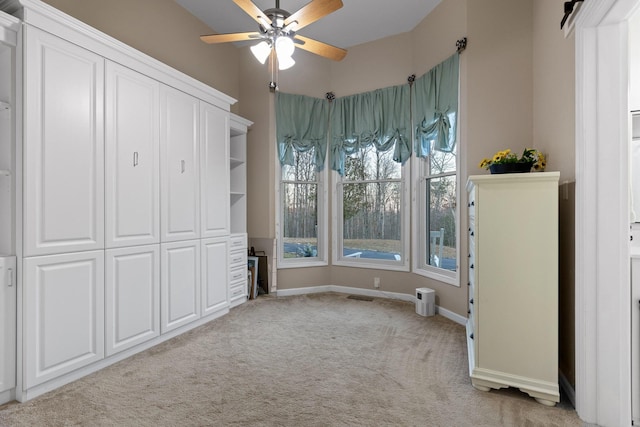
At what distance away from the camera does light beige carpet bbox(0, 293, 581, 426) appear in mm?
1906

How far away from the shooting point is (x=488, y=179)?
216 cm

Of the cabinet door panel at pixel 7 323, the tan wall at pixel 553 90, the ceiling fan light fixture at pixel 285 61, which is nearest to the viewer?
the cabinet door panel at pixel 7 323

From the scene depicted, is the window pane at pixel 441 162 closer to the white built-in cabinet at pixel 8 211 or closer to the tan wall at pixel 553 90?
the tan wall at pixel 553 90

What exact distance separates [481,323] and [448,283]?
5.07 ft

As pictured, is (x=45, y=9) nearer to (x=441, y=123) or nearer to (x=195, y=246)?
(x=195, y=246)

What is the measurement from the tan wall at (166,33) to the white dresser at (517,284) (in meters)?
A: 3.23

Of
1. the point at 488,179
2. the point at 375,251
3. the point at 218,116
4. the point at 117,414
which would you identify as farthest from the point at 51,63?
the point at 375,251

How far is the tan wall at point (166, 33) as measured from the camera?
2930mm

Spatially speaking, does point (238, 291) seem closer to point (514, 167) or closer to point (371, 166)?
point (371, 166)

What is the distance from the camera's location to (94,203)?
2.47 m

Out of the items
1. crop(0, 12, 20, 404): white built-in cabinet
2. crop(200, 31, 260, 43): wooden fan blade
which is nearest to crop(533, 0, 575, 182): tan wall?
crop(200, 31, 260, 43): wooden fan blade

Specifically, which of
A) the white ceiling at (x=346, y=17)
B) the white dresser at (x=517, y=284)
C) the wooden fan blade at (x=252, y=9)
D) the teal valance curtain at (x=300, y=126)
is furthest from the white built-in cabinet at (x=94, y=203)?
the white dresser at (x=517, y=284)

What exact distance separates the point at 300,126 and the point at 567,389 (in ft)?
12.6

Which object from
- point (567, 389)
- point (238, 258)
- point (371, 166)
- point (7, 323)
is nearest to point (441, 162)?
point (371, 166)
